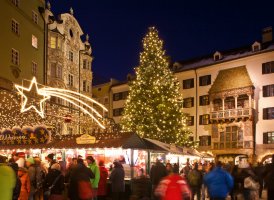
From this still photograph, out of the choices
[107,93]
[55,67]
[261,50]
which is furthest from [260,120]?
[107,93]

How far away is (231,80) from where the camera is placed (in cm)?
5078

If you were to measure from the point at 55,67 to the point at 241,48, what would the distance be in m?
21.8

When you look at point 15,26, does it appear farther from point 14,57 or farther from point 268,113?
point 268,113

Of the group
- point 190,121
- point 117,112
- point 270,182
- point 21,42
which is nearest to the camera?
point 270,182

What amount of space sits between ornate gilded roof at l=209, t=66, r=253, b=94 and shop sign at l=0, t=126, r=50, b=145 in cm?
3009

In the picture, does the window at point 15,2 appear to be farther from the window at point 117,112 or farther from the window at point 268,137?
the window at point 117,112

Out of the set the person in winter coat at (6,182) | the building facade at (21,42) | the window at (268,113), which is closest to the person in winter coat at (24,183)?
the person in winter coat at (6,182)

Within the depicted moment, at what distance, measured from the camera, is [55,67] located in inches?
1752

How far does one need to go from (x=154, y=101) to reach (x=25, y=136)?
1934 centimetres

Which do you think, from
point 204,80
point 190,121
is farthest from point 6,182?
point 190,121

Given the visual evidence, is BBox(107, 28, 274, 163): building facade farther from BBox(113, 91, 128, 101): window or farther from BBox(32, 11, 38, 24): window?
BBox(32, 11, 38, 24): window

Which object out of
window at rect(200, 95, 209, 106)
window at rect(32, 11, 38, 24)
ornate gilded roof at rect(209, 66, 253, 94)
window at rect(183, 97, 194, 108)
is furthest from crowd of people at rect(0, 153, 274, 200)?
window at rect(183, 97, 194, 108)

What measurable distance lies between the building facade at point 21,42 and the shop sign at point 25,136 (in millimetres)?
7789

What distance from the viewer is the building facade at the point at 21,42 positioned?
33312 mm
